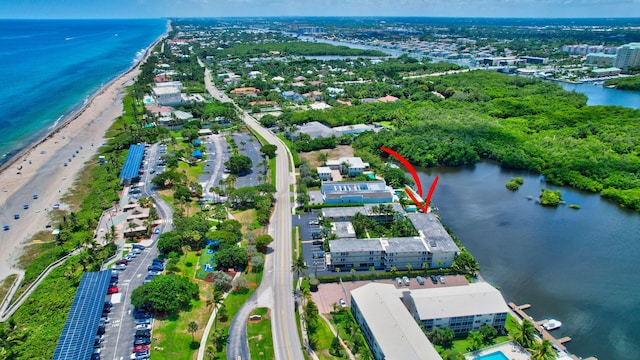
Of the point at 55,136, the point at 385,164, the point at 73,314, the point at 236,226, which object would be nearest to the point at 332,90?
the point at 385,164

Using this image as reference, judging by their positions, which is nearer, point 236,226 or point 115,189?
point 236,226

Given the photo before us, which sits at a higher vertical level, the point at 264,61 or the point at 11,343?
the point at 264,61

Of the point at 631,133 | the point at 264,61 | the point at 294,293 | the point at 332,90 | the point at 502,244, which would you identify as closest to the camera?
the point at 294,293

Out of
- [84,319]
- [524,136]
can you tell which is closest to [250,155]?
[84,319]

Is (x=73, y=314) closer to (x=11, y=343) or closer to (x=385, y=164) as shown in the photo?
(x=11, y=343)

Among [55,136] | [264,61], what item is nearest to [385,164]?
[55,136]

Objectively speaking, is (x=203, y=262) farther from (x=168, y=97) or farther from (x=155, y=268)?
(x=168, y=97)

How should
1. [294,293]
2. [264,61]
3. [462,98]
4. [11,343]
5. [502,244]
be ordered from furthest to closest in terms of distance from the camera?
[264,61]
[462,98]
[502,244]
[294,293]
[11,343]
